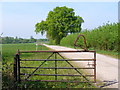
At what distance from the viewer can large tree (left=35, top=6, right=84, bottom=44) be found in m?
54.6

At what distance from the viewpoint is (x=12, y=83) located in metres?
5.60

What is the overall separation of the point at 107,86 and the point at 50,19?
53843mm

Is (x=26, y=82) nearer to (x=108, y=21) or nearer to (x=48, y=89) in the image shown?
(x=48, y=89)

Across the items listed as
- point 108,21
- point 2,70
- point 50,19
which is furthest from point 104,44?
point 50,19

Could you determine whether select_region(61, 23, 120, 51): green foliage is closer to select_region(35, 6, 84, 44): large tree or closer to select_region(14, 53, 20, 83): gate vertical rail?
select_region(14, 53, 20, 83): gate vertical rail

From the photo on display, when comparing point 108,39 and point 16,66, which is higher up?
point 108,39

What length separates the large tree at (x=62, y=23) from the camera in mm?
54562

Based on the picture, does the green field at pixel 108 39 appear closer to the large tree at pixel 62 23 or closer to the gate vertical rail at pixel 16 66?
the gate vertical rail at pixel 16 66

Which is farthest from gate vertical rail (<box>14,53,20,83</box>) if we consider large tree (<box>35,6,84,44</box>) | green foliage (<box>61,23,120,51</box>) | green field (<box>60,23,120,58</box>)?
large tree (<box>35,6,84,44</box>)

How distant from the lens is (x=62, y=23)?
55281 millimetres

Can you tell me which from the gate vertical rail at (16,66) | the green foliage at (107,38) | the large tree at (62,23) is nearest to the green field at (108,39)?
the green foliage at (107,38)

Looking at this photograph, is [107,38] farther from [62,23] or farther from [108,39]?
[62,23]

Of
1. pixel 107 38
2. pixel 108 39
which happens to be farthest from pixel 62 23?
pixel 108 39

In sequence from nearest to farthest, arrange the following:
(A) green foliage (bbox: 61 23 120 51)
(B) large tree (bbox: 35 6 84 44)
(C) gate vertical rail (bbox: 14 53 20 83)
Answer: (C) gate vertical rail (bbox: 14 53 20 83) → (A) green foliage (bbox: 61 23 120 51) → (B) large tree (bbox: 35 6 84 44)
